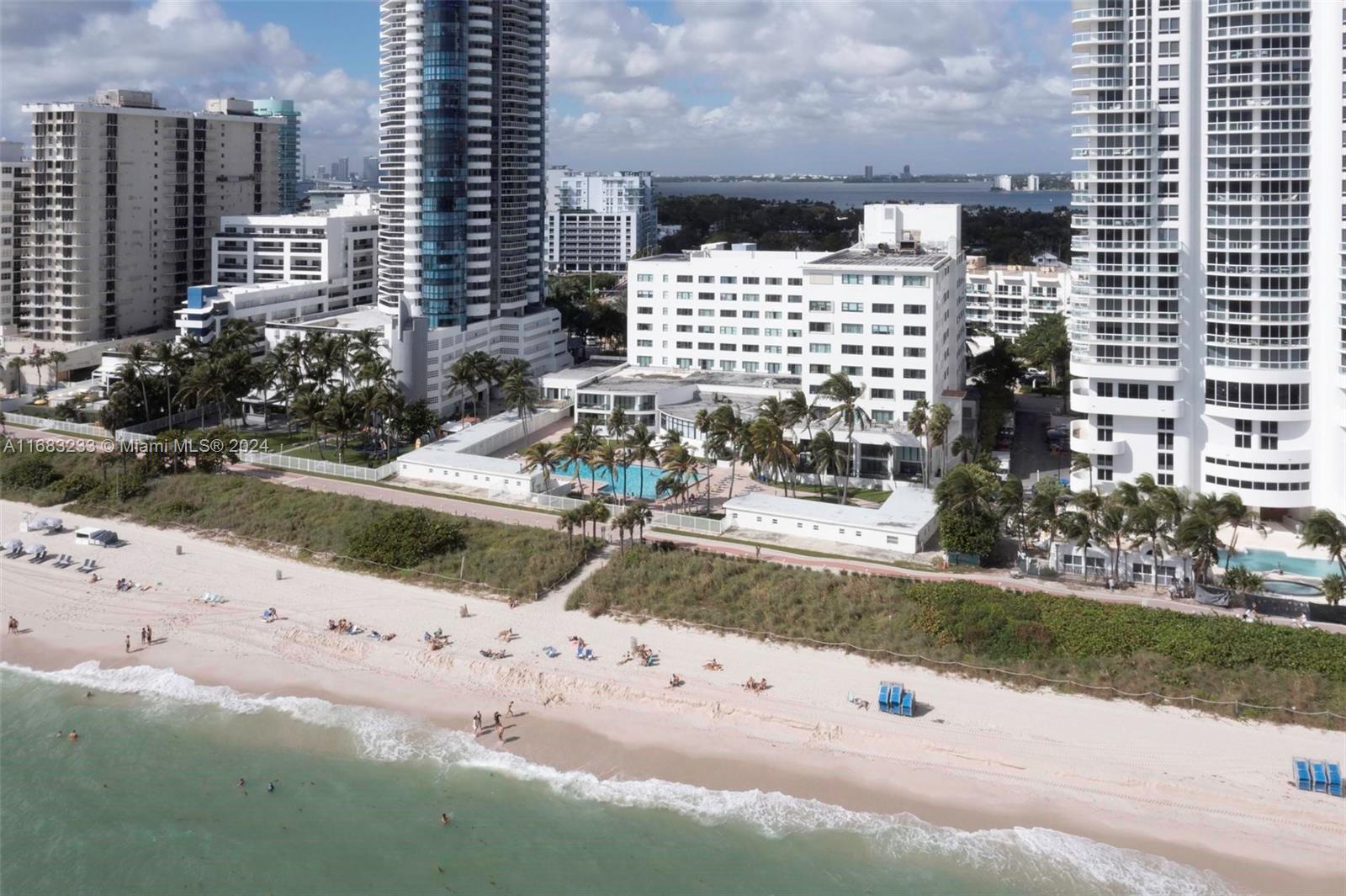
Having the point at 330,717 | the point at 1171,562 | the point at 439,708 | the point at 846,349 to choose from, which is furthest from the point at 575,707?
the point at 846,349

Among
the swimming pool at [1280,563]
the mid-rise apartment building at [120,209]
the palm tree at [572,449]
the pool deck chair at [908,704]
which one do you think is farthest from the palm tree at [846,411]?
the mid-rise apartment building at [120,209]

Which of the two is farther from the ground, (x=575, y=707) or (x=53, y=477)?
(x=53, y=477)

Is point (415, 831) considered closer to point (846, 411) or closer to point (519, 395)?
point (846, 411)

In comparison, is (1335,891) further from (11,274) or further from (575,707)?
(11,274)

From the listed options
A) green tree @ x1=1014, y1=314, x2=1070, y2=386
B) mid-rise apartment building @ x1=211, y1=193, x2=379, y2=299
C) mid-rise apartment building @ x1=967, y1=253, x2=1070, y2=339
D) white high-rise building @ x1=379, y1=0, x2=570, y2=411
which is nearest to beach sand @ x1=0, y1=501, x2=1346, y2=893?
white high-rise building @ x1=379, y1=0, x2=570, y2=411

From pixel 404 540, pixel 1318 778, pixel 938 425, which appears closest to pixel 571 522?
pixel 404 540

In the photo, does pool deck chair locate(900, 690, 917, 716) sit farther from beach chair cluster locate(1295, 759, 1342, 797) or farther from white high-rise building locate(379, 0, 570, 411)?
white high-rise building locate(379, 0, 570, 411)

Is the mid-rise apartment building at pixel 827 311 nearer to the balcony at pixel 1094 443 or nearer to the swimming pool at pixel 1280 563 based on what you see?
the balcony at pixel 1094 443
